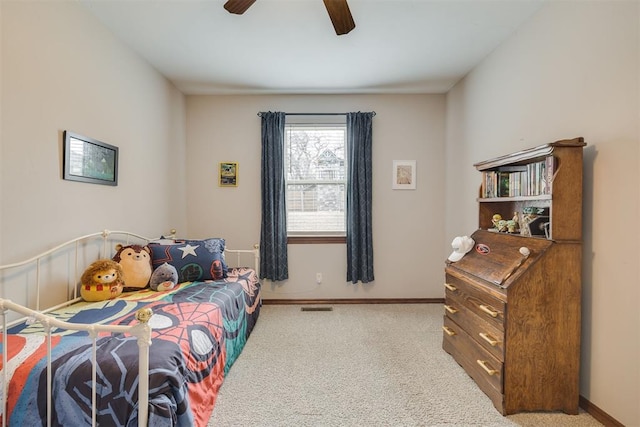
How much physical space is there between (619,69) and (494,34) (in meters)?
1.11

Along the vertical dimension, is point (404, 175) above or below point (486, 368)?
above

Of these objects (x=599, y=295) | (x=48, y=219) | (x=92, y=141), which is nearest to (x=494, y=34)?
(x=599, y=295)

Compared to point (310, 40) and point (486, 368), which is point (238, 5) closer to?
point (310, 40)

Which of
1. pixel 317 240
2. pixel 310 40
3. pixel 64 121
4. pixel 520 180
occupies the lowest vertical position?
pixel 317 240

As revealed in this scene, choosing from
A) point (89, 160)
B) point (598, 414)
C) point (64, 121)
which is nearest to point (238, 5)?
point (64, 121)

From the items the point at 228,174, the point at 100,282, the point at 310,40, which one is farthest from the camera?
the point at 228,174

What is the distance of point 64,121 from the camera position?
1.94 metres

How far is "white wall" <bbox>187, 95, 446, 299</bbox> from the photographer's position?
141 inches

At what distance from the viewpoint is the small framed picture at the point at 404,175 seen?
3613mm

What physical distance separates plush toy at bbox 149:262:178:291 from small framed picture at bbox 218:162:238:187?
1417 millimetres

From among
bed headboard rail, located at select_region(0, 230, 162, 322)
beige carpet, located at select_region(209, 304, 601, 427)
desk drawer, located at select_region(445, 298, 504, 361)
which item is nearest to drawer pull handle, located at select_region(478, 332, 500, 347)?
desk drawer, located at select_region(445, 298, 504, 361)

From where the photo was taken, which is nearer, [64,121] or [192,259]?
[64,121]

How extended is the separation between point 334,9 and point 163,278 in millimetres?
2215

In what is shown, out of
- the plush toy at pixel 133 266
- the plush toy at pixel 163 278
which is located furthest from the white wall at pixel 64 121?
the plush toy at pixel 163 278
